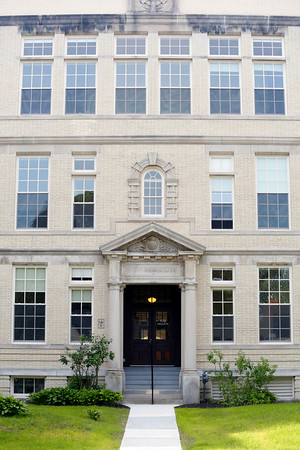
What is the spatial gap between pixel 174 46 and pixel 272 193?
6.34 metres

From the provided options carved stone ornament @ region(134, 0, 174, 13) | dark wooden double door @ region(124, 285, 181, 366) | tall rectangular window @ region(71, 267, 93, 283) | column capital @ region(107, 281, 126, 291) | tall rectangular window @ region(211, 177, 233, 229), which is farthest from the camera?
carved stone ornament @ region(134, 0, 174, 13)

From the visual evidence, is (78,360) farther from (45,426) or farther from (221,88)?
Answer: (221,88)

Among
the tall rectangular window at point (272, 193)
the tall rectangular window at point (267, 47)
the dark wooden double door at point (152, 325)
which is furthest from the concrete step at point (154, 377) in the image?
the tall rectangular window at point (267, 47)

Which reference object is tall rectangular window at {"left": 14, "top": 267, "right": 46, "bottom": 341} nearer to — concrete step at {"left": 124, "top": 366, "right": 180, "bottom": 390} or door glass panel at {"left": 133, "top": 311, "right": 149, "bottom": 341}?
concrete step at {"left": 124, "top": 366, "right": 180, "bottom": 390}

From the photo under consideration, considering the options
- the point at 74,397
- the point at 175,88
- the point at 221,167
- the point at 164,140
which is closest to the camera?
the point at 74,397

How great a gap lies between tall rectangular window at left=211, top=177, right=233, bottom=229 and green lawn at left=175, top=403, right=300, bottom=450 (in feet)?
20.6

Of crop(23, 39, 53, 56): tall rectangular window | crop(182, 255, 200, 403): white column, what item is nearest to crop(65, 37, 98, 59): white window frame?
crop(23, 39, 53, 56): tall rectangular window

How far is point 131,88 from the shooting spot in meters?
21.5

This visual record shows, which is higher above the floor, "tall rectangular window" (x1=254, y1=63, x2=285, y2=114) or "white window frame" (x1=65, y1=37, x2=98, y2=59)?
"white window frame" (x1=65, y1=37, x2=98, y2=59)

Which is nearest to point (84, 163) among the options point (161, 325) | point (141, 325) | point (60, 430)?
point (141, 325)

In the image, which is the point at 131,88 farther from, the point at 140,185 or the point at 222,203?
the point at 222,203

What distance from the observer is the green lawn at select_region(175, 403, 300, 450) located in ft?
39.9

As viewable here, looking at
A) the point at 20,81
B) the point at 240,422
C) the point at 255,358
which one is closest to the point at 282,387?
the point at 255,358

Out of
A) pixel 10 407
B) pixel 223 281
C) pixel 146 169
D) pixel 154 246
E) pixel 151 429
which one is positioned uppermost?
pixel 146 169
